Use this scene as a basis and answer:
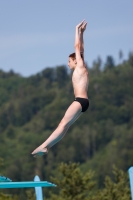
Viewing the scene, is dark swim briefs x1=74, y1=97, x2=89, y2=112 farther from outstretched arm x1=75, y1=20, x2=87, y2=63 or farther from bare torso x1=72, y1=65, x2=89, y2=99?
outstretched arm x1=75, y1=20, x2=87, y2=63

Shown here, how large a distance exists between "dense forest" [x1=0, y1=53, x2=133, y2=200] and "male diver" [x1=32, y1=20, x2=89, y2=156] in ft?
272

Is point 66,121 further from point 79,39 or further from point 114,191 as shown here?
point 114,191

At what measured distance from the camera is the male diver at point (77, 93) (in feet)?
35.3

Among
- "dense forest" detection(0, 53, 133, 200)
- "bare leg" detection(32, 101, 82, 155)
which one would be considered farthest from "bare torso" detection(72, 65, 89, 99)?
"dense forest" detection(0, 53, 133, 200)

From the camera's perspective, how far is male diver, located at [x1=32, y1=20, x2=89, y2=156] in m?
10.8

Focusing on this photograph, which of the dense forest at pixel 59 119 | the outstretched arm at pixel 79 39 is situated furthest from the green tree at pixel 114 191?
the dense forest at pixel 59 119

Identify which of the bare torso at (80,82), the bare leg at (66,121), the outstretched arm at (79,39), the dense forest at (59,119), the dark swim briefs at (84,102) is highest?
the dense forest at (59,119)

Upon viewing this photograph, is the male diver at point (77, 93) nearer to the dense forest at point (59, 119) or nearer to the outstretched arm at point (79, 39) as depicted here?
the outstretched arm at point (79, 39)

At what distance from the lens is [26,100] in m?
146

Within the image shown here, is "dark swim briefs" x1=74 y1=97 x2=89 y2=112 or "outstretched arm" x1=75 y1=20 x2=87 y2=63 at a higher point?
"outstretched arm" x1=75 y1=20 x2=87 y2=63

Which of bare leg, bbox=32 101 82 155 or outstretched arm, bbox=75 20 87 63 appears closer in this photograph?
bare leg, bbox=32 101 82 155

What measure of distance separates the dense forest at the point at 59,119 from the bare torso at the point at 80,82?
83.0 m

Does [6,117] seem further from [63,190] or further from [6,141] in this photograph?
[63,190]

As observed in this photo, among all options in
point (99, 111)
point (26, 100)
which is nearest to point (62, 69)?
point (26, 100)
